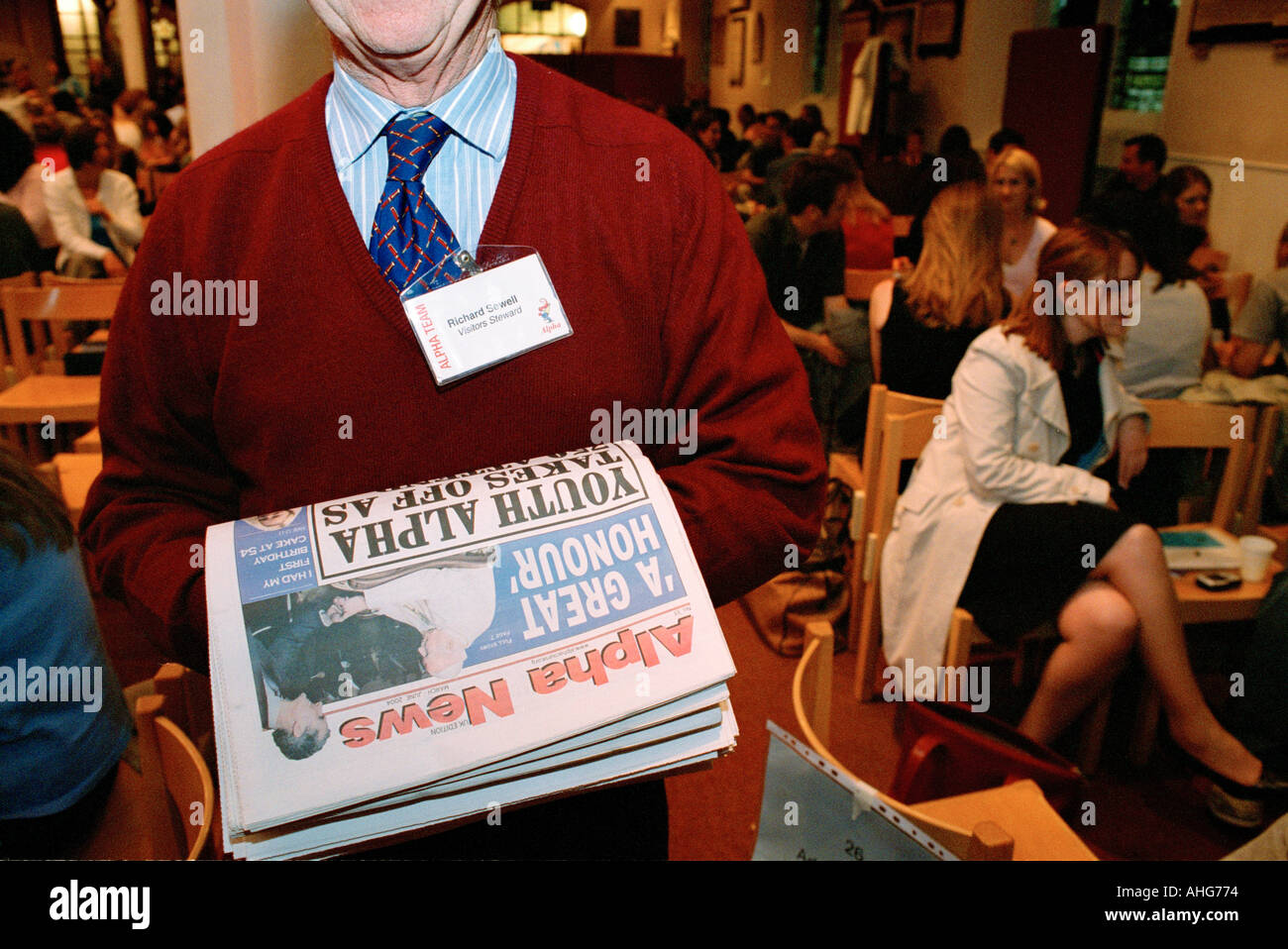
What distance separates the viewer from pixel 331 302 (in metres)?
0.79

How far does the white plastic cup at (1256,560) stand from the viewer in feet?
8.02

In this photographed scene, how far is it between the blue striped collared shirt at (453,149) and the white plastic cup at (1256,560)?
240 centimetres

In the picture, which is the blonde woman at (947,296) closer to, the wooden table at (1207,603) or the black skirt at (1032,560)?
the black skirt at (1032,560)

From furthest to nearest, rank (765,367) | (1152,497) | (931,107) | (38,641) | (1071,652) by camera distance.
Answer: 1. (931,107)
2. (1152,497)
3. (1071,652)
4. (38,641)
5. (765,367)

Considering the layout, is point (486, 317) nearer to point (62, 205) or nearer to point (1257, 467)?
point (1257, 467)

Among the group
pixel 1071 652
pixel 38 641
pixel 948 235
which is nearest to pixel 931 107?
pixel 948 235

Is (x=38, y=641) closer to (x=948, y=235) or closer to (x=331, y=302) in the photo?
(x=331, y=302)

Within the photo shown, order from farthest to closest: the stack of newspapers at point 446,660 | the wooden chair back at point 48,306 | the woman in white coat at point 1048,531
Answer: the wooden chair back at point 48,306
the woman in white coat at point 1048,531
the stack of newspapers at point 446,660

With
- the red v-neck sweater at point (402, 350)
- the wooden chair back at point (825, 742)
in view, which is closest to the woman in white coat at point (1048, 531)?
the wooden chair back at point (825, 742)

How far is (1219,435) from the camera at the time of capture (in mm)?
2672

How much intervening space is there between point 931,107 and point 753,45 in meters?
5.23

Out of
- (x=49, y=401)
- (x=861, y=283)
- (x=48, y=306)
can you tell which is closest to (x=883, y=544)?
(x=861, y=283)

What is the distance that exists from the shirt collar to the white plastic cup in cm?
240

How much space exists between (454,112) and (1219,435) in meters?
2.58
